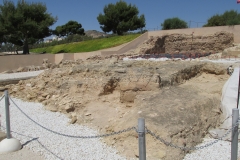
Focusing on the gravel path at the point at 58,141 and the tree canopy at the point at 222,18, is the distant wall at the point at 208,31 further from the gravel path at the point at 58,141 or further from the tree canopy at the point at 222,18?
the gravel path at the point at 58,141

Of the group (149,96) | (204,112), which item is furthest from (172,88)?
(204,112)

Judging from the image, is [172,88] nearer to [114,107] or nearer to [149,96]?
[149,96]

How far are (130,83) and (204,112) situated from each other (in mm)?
2426

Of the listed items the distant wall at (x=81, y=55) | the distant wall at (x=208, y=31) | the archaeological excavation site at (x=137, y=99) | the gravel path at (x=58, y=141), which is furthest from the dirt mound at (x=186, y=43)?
the gravel path at (x=58, y=141)

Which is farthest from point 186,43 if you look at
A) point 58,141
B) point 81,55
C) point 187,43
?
point 58,141

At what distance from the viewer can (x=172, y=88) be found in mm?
7422

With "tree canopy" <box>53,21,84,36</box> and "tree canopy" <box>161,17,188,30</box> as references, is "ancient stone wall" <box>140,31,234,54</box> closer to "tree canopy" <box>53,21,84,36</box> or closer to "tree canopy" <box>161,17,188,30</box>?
"tree canopy" <box>161,17,188,30</box>

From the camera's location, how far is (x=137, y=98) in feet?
22.0

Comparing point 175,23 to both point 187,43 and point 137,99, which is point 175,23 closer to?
point 187,43

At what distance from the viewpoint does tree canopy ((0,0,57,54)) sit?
78.8 ft

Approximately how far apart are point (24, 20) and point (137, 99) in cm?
2151

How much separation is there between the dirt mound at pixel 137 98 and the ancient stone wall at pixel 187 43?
44.0 feet

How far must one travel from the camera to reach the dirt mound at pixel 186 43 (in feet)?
72.8

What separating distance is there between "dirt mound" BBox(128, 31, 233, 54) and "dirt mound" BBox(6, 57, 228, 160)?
1338 cm
